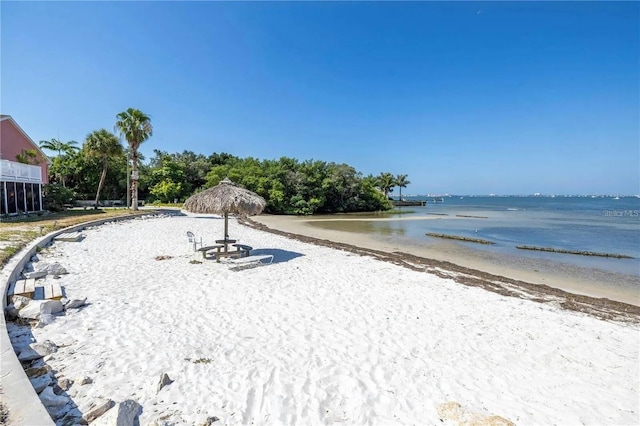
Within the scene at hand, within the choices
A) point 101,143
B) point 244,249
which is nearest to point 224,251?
point 244,249

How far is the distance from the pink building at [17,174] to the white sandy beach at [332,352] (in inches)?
545

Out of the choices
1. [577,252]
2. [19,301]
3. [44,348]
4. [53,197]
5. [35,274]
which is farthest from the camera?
[53,197]

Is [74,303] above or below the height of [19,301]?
below

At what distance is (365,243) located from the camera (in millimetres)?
17469

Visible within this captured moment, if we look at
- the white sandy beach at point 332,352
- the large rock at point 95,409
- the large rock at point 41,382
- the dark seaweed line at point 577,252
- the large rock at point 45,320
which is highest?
the large rock at point 45,320

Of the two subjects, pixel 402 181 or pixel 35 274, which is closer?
pixel 35 274

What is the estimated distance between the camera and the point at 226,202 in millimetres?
10227

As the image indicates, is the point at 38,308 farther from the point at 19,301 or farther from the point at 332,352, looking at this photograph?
the point at 332,352

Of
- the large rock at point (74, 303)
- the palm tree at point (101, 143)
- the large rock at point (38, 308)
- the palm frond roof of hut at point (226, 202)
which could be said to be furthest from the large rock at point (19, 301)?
the palm tree at point (101, 143)

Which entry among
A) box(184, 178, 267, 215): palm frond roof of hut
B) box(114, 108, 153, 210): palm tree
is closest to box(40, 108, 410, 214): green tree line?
box(114, 108, 153, 210): palm tree

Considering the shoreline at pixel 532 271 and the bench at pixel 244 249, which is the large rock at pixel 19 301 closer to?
the bench at pixel 244 249

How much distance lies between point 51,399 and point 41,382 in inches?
17.0

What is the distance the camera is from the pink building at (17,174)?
54.9 feet

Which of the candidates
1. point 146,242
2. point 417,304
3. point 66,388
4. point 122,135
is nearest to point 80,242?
point 146,242
